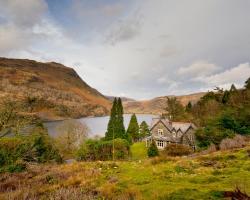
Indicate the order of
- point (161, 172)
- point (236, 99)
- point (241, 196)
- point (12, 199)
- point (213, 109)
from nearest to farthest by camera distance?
point (241, 196) → point (12, 199) → point (161, 172) → point (236, 99) → point (213, 109)

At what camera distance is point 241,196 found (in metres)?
5.08

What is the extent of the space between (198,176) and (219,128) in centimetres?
2760

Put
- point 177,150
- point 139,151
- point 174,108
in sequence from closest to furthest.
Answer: point 177,150
point 139,151
point 174,108

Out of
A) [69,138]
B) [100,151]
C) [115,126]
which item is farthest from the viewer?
[115,126]

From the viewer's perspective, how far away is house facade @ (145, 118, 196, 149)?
52.1 meters

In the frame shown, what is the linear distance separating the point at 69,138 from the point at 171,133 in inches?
883

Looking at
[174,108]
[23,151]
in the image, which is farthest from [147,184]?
[174,108]

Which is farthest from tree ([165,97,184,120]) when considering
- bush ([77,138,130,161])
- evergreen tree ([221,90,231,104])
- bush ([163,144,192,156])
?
bush ([163,144,192,156])

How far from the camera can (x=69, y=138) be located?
5044 cm

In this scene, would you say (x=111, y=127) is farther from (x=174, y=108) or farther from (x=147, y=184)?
(x=147, y=184)

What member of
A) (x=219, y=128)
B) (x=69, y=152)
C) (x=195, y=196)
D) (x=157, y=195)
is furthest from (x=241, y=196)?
(x=69, y=152)

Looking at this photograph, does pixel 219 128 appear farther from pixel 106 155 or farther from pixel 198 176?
pixel 198 176

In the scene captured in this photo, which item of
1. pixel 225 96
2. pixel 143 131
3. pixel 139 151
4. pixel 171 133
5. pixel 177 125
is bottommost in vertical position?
pixel 139 151

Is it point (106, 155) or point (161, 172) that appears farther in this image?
point (106, 155)
